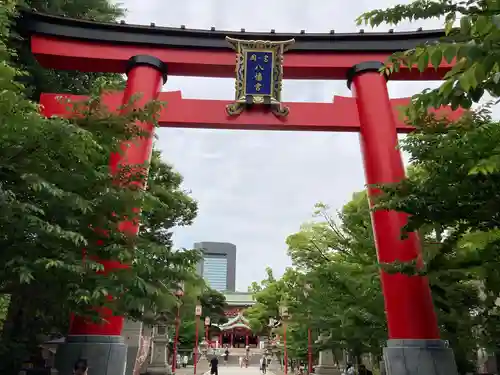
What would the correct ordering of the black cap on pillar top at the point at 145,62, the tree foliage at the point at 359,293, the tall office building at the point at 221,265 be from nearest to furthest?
the tree foliage at the point at 359,293
the black cap on pillar top at the point at 145,62
the tall office building at the point at 221,265

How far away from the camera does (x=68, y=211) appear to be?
6.79 meters

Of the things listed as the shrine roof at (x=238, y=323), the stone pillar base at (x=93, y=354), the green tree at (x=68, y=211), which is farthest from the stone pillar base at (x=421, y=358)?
the shrine roof at (x=238, y=323)

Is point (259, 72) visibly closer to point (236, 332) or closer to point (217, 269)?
point (236, 332)

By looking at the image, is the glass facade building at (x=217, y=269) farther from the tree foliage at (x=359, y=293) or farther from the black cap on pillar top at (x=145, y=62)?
the black cap on pillar top at (x=145, y=62)

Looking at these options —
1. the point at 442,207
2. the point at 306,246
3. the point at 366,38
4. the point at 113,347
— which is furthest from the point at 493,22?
the point at 306,246

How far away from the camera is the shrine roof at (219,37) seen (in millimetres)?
12655

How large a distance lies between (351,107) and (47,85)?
8624 mm

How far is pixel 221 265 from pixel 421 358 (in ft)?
376

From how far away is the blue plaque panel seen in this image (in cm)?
1248

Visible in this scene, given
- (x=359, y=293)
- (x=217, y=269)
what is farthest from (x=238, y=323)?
(x=217, y=269)

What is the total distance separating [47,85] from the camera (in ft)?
43.8

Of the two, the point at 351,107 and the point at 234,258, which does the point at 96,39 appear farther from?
the point at 234,258

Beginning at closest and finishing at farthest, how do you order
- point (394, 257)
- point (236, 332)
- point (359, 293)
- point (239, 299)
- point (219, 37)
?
1. point (394, 257)
2. point (359, 293)
3. point (219, 37)
4. point (236, 332)
5. point (239, 299)

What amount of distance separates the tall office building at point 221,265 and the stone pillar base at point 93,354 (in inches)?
4128
